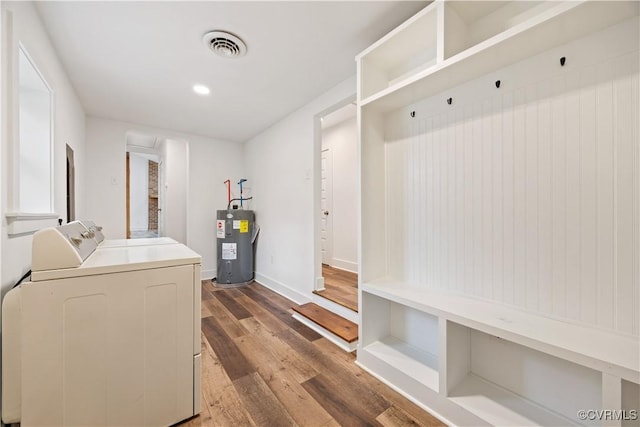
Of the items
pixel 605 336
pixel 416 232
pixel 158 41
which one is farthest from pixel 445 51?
pixel 158 41

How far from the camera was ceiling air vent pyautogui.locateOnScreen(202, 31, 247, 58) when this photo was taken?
1.64m

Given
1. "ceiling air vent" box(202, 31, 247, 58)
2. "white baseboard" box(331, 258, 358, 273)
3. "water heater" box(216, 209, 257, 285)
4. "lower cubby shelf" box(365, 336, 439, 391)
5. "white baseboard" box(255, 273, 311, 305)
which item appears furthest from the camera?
"white baseboard" box(331, 258, 358, 273)

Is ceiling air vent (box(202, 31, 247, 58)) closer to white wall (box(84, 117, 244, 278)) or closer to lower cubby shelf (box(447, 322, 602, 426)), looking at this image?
lower cubby shelf (box(447, 322, 602, 426))

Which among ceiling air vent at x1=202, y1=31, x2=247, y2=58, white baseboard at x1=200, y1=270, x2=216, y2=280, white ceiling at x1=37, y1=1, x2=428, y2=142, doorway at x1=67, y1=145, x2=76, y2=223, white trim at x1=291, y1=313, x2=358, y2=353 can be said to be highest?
white ceiling at x1=37, y1=1, x2=428, y2=142

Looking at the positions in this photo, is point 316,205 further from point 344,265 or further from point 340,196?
point 344,265

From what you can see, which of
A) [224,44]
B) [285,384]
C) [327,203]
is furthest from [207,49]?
[327,203]

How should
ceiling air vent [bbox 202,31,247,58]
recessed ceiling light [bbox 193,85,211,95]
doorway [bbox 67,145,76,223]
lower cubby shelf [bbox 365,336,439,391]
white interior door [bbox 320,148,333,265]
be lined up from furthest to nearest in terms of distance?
white interior door [bbox 320,148,333,265], recessed ceiling light [bbox 193,85,211,95], doorway [bbox 67,145,76,223], ceiling air vent [bbox 202,31,247,58], lower cubby shelf [bbox 365,336,439,391]

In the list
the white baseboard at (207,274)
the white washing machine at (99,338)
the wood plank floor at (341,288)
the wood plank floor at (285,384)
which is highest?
the white washing machine at (99,338)

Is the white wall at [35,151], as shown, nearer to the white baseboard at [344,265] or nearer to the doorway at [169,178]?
the doorway at [169,178]

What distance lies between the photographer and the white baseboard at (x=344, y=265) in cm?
371

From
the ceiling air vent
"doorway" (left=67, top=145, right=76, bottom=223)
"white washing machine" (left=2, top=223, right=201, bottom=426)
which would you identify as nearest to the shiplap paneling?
the ceiling air vent

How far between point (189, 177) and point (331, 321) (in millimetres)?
3039

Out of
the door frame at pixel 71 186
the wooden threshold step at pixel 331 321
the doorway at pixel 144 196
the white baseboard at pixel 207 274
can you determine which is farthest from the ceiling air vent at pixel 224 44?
the doorway at pixel 144 196

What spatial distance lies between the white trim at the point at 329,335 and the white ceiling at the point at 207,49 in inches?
88.6
